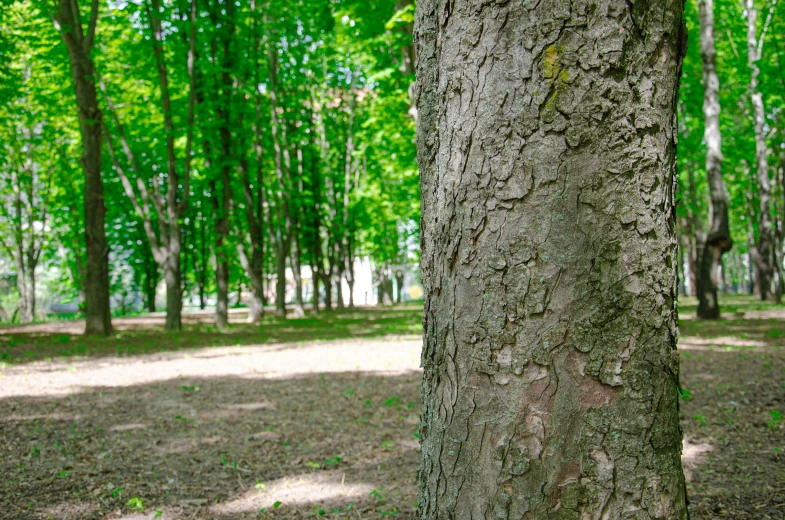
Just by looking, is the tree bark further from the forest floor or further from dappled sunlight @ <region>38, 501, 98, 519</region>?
dappled sunlight @ <region>38, 501, 98, 519</region>

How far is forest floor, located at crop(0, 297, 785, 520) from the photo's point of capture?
3.54 meters

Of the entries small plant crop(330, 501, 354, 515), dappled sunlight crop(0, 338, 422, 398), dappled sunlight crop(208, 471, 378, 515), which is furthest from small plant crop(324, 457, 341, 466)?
dappled sunlight crop(0, 338, 422, 398)

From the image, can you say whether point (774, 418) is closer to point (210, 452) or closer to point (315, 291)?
point (210, 452)

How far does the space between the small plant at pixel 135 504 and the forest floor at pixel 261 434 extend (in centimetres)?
2

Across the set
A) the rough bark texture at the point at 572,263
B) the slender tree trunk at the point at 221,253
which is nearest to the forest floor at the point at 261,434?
the rough bark texture at the point at 572,263

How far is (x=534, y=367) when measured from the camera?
64.9 inches

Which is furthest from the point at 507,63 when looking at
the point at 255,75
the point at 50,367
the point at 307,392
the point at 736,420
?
the point at 255,75

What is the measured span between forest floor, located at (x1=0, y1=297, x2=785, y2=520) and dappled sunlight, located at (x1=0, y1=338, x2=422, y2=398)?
4 cm

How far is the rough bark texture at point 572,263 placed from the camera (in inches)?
63.7

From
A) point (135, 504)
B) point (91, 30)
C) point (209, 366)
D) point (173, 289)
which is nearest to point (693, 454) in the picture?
point (135, 504)

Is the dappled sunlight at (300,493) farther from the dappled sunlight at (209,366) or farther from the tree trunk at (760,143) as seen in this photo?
the tree trunk at (760,143)

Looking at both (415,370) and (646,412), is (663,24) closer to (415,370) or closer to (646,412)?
(646,412)

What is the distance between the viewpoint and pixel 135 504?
3523 mm

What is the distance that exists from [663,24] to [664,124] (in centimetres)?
28
